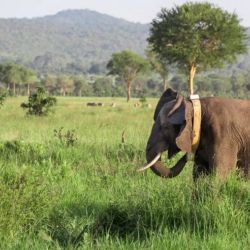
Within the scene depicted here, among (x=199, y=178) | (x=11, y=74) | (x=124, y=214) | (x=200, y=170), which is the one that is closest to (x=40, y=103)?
(x=200, y=170)

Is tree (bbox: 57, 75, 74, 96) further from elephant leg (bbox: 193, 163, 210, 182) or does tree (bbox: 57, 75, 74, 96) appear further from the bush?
elephant leg (bbox: 193, 163, 210, 182)

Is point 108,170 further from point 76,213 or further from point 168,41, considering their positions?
point 168,41

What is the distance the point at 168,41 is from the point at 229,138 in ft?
103

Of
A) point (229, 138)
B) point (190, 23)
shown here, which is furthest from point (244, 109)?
point (190, 23)

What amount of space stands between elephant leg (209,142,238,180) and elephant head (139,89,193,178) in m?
0.26

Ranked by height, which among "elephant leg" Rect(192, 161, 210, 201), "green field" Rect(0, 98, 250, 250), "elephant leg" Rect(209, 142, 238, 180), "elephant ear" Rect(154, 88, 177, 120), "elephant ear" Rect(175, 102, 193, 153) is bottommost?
"green field" Rect(0, 98, 250, 250)

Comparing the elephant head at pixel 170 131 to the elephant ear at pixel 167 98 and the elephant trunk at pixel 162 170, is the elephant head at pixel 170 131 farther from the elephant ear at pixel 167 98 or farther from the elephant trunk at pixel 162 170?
the elephant ear at pixel 167 98

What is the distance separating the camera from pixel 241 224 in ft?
16.9

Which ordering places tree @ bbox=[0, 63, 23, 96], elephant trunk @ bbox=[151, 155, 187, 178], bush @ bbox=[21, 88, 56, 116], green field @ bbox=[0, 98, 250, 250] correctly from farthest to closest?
tree @ bbox=[0, 63, 23, 96] < bush @ bbox=[21, 88, 56, 116] < elephant trunk @ bbox=[151, 155, 187, 178] < green field @ bbox=[0, 98, 250, 250]

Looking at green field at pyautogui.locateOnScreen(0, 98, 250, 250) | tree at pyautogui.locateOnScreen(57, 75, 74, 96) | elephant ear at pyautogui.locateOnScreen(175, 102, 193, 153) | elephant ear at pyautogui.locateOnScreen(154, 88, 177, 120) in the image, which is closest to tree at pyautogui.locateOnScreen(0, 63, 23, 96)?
tree at pyautogui.locateOnScreen(57, 75, 74, 96)

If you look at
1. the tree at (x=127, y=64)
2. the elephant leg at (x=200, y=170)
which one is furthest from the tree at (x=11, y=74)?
the elephant leg at (x=200, y=170)

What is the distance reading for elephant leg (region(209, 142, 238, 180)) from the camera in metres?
5.61

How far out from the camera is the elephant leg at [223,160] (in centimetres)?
561

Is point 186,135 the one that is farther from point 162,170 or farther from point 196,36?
point 196,36
